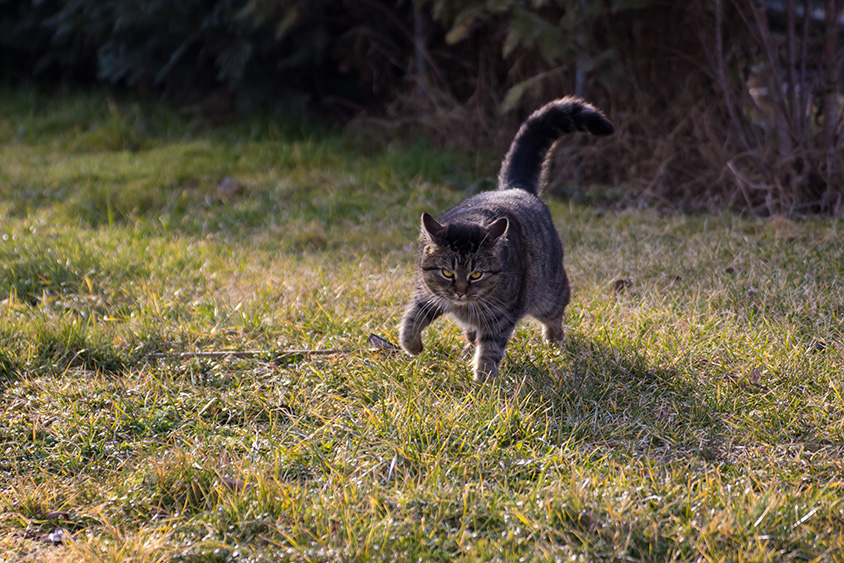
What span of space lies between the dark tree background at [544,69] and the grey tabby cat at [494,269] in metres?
2.08

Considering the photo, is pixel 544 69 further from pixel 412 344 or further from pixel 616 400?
pixel 616 400

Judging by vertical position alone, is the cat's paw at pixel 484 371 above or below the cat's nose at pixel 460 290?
below

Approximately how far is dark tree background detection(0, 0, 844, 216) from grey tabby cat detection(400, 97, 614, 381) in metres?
2.08

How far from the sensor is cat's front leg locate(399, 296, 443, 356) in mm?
2930

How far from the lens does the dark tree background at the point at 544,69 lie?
16.8 feet

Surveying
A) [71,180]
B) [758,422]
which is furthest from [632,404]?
[71,180]

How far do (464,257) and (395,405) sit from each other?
69cm

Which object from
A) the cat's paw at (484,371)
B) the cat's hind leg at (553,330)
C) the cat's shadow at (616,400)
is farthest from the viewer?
the cat's hind leg at (553,330)

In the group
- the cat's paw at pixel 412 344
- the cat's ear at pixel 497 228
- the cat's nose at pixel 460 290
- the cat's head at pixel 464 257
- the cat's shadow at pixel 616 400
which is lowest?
the cat's shadow at pixel 616 400

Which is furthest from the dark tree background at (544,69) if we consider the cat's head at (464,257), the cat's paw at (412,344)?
the cat's paw at (412,344)

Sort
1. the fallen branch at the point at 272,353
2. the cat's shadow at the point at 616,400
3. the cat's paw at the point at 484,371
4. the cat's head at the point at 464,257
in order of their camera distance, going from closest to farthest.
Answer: the cat's shadow at the point at 616,400 → the cat's paw at the point at 484,371 → the cat's head at the point at 464,257 → the fallen branch at the point at 272,353

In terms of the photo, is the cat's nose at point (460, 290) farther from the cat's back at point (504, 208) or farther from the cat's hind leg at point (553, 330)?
the cat's hind leg at point (553, 330)

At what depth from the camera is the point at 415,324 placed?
2920 millimetres

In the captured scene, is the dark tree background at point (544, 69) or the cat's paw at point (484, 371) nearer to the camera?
the cat's paw at point (484, 371)
